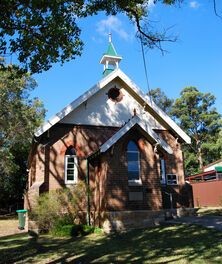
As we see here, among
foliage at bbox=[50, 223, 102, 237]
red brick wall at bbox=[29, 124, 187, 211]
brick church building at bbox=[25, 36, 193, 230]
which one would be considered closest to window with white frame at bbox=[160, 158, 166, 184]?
brick church building at bbox=[25, 36, 193, 230]

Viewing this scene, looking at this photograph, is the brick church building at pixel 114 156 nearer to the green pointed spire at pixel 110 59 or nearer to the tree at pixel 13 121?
the green pointed spire at pixel 110 59

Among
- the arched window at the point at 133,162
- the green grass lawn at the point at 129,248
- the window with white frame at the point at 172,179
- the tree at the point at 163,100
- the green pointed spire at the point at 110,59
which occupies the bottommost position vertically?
the green grass lawn at the point at 129,248

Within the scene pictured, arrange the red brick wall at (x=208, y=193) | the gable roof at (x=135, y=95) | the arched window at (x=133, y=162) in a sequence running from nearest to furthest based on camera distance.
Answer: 1. the arched window at (x=133, y=162)
2. the gable roof at (x=135, y=95)
3. the red brick wall at (x=208, y=193)

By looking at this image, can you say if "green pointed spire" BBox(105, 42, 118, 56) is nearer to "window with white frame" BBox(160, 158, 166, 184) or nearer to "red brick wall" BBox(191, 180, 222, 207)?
"window with white frame" BBox(160, 158, 166, 184)

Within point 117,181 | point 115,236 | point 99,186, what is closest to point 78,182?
point 99,186

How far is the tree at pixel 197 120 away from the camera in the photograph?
170 ft

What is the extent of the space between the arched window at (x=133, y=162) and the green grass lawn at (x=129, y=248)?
3088 millimetres

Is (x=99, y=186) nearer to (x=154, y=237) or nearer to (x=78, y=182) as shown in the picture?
(x=78, y=182)

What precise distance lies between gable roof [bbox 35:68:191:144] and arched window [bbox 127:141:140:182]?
13.1ft

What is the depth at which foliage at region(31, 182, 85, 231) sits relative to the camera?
15484 mm

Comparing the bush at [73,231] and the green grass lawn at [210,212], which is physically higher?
the green grass lawn at [210,212]

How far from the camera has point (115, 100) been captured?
2022 centimetres

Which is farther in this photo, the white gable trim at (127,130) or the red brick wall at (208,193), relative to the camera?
the red brick wall at (208,193)

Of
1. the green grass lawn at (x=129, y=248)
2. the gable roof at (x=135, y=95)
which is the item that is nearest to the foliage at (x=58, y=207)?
the green grass lawn at (x=129, y=248)
